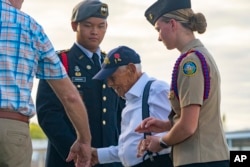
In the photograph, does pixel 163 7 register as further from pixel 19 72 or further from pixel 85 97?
pixel 85 97

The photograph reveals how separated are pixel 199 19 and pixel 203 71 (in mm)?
384

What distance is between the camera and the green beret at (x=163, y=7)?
5445 mm

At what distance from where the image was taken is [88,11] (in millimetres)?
6676

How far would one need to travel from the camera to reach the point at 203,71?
5.05 meters

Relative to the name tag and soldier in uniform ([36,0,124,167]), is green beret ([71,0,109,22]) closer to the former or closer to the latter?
soldier in uniform ([36,0,124,167])

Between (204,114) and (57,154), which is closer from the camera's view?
(204,114)

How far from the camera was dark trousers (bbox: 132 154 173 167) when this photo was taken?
5.68 metres

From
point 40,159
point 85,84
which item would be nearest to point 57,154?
point 85,84

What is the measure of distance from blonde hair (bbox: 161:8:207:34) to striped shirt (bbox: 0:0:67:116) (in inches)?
Answer: 29.3

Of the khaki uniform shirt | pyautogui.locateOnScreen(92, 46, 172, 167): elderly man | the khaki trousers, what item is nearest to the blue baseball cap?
pyautogui.locateOnScreen(92, 46, 172, 167): elderly man

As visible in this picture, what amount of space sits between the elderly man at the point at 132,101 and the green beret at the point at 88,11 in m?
0.73

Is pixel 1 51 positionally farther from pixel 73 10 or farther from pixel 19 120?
pixel 73 10

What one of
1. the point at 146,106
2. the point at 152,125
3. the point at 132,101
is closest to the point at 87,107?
the point at 132,101

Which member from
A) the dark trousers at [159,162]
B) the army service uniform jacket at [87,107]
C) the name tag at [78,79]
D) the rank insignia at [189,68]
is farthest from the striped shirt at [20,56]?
the name tag at [78,79]
